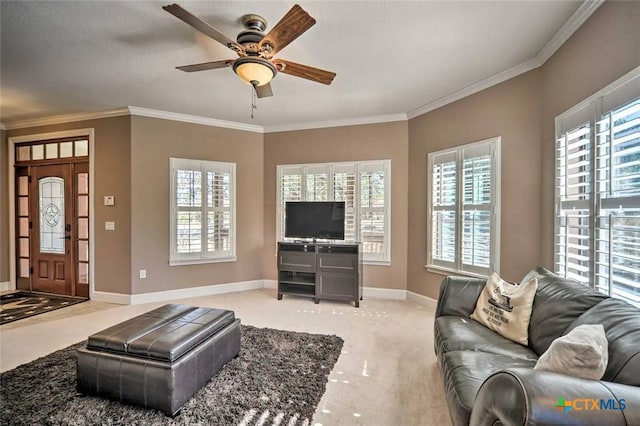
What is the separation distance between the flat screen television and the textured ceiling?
1427mm

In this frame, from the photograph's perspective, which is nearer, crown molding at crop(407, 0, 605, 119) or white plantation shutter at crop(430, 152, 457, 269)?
crown molding at crop(407, 0, 605, 119)

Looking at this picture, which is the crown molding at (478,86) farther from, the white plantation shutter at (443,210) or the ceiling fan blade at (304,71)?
the ceiling fan blade at (304,71)

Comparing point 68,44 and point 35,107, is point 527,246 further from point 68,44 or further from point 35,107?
point 35,107

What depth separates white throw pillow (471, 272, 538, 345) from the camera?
207 centimetres

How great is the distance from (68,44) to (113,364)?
2.74 meters

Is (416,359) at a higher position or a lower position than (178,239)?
lower

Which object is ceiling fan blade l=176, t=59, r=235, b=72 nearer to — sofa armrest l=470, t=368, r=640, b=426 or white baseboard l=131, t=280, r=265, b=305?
sofa armrest l=470, t=368, r=640, b=426

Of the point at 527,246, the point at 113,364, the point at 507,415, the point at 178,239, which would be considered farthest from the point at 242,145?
the point at 507,415

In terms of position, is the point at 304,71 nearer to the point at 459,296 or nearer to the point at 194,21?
the point at 194,21

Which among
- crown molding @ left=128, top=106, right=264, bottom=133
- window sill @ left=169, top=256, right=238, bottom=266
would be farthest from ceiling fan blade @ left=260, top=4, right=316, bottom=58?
window sill @ left=169, top=256, right=238, bottom=266

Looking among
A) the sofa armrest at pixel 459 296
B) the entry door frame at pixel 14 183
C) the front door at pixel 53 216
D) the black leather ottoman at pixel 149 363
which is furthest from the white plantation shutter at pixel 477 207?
the front door at pixel 53 216

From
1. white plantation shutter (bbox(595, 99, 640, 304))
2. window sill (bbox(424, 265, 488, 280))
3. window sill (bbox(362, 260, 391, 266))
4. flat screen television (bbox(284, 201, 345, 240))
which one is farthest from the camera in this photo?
window sill (bbox(362, 260, 391, 266))

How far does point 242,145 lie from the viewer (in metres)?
5.23

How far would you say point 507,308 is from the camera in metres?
2.18
